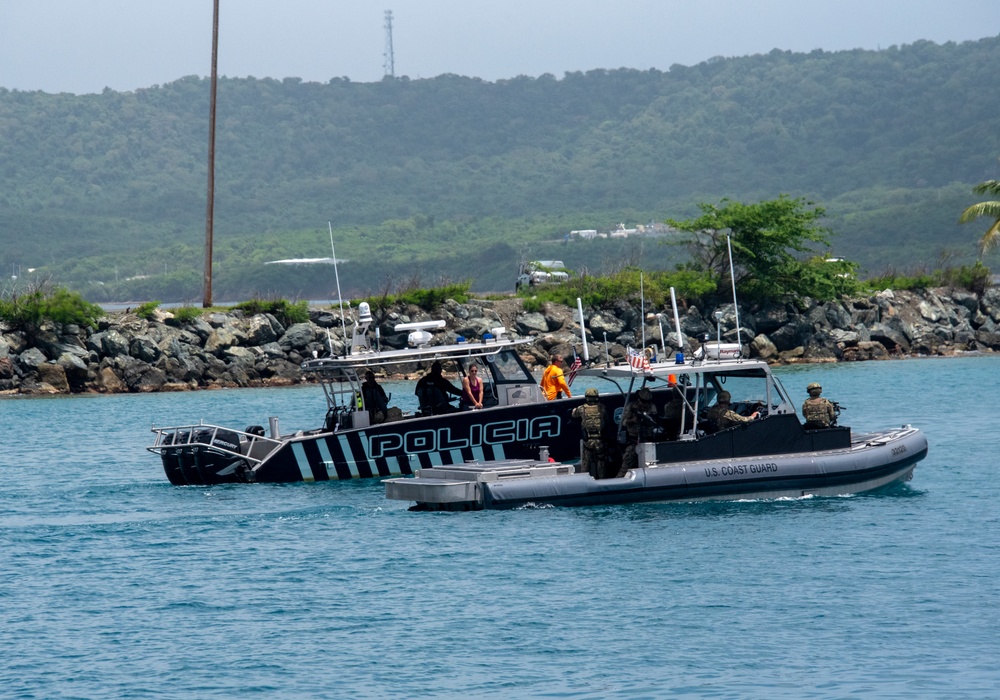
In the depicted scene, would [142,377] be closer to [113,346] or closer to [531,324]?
[113,346]

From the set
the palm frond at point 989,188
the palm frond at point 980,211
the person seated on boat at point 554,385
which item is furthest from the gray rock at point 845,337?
the person seated on boat at point 554,385

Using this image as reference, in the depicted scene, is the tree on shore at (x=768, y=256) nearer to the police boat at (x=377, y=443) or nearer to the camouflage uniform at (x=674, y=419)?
the police boat at (x=377, y=443)

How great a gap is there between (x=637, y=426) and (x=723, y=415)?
122 cm

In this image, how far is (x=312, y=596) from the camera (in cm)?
1566

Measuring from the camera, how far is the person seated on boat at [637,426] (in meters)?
19.6

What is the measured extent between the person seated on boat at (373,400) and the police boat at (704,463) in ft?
10.5

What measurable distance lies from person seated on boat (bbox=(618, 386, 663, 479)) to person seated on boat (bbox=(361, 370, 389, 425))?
4.90 m

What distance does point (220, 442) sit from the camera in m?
22.8

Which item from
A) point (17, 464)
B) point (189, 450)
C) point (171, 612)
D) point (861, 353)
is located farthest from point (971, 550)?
point (861, 353)

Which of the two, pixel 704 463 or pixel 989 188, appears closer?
pixel 704 463

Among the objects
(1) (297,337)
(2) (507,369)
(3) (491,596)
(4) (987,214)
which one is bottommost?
(3) (491,596)

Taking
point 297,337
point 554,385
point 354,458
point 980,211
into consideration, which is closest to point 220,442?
point 354,458

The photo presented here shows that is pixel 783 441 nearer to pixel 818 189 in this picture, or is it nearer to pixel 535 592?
pixel 535 592

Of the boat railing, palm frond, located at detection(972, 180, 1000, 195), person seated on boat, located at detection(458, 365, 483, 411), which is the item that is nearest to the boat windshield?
person seated on boat, located at detection(458, 365, 483, 411)
